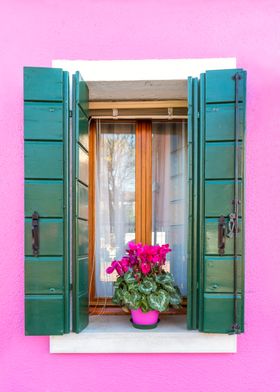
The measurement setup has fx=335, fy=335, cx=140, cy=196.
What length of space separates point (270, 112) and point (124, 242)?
1692 mm

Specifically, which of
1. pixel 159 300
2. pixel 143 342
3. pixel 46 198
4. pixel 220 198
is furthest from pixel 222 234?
pixel 46 198

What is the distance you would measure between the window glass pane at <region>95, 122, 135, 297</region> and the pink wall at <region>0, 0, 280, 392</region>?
69 cm

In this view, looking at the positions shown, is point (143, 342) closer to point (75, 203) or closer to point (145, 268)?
point (145, 268)

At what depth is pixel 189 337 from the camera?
2.59 metres

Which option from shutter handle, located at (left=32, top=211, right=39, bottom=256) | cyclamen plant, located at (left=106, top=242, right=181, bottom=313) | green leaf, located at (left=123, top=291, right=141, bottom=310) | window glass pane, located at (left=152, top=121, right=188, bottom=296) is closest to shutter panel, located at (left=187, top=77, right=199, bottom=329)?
cyclamen plant, located at (left=106, top=242, right=181, bottom=313)

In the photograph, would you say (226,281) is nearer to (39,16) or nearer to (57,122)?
(57,122)

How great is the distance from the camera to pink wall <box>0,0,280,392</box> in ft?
8.73

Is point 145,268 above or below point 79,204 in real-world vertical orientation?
below

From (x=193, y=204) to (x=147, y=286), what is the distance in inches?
28.8

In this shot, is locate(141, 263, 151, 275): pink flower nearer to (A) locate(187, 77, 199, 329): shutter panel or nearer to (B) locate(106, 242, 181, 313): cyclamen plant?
(B) locate(106, 242, 181, 313): cyclamen plant

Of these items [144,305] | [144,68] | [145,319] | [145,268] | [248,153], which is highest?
[144,68]

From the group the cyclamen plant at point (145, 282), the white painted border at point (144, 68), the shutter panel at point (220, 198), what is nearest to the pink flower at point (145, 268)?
the cyclamen plant at point (145, 282)

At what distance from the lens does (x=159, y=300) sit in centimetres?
259

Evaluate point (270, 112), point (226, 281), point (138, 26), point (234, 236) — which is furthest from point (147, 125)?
point (226, 281)
